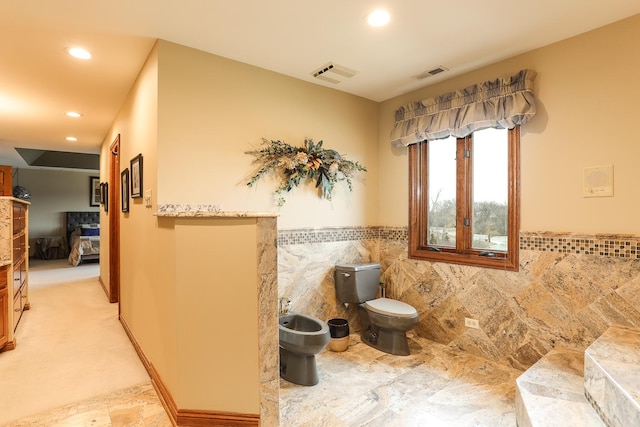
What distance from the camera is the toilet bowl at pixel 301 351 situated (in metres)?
2.30

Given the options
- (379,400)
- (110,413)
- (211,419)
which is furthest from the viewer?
(379,400)

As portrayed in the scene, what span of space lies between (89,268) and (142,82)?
6.42 meters

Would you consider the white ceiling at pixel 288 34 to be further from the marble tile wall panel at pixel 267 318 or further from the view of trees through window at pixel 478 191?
the marble tile wall panel at pixel 267 318

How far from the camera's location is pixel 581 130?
2.29 m

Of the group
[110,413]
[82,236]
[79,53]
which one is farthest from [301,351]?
[82,236]

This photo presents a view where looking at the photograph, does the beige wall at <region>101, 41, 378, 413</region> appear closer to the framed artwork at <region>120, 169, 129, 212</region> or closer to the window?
the framed artwork at <region>120, 169, 129, 212</region>

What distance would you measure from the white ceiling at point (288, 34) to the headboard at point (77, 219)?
662cm

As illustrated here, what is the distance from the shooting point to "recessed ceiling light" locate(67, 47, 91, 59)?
2.43 meters

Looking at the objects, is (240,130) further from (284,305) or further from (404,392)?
(404,392)

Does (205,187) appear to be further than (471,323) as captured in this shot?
No

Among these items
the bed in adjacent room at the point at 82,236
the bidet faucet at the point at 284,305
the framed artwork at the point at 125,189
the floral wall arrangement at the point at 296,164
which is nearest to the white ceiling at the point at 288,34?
the floral wall arrangement at the point at 296,164

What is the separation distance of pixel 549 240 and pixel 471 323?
0.94m

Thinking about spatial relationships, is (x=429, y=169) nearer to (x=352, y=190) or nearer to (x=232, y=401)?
(x=352, y=190)

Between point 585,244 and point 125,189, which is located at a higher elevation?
point 125,189
